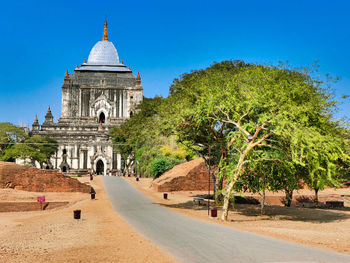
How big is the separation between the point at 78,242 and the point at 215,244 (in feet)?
14.7

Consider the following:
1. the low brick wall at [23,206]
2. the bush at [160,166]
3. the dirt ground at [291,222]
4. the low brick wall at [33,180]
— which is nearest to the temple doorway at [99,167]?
the bush at [160,166]

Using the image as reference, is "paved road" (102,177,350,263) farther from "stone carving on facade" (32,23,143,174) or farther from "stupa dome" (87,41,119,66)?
"stupa dome" (87,41,119,66)

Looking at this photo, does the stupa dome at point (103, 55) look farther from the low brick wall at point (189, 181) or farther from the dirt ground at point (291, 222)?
the dirt ground at point (291, 222)

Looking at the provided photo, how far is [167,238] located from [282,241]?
3758mm

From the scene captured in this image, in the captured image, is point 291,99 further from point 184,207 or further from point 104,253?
point 104,253

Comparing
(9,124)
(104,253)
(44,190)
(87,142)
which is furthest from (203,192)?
(87,142)

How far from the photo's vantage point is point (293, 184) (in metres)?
18.4

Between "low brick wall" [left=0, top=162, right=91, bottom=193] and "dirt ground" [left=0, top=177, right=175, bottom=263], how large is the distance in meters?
11.7

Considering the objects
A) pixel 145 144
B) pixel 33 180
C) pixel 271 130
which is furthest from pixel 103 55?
pixel 271 130

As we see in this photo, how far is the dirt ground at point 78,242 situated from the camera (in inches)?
405

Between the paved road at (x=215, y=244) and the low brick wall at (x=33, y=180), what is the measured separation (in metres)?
14.4

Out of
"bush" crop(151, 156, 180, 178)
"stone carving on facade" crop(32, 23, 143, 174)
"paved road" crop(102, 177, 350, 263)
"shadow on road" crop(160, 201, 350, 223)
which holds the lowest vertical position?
"shadow on road" crop(160, 201, 350, 223)

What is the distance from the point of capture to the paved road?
32.2 feet

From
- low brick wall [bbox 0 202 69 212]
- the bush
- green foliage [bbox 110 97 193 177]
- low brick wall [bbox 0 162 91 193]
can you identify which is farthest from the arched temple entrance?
low brick wall [bbox 0 202 69 212]
